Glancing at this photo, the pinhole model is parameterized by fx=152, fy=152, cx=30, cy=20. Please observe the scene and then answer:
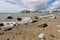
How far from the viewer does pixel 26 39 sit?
30.0 ft

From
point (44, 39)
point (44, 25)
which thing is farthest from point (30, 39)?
point (44, 25)

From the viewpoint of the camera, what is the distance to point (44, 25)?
12938 millimetres

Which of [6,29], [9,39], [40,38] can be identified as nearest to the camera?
[40,38]

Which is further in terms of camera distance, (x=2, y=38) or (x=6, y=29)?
(x=6, y=29)

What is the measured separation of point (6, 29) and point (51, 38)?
492cm

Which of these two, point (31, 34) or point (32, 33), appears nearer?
point (31, 34)

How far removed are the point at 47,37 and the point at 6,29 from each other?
4.67 meters

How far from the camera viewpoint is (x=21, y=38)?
945cm

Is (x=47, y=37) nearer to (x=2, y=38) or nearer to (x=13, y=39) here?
(x=13, y=39)

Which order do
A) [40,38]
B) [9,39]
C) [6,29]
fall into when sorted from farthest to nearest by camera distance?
[6,29] < [9,39] < [40,38]

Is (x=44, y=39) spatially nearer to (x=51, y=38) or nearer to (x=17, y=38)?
(x=51, y=38)

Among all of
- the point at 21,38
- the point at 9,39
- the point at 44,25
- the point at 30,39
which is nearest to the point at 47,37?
the point at 30,39

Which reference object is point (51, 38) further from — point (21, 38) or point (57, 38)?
point (21, 38)

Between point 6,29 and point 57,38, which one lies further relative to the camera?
point 6,29
